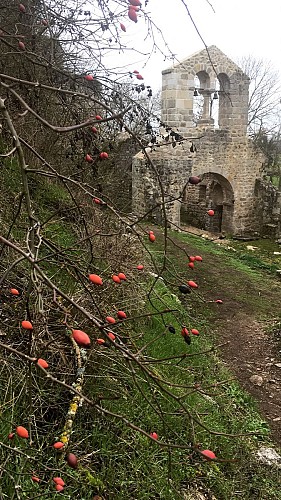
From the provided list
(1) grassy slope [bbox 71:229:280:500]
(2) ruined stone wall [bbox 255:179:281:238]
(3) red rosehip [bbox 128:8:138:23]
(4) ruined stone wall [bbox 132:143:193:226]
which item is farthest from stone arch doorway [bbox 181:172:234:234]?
(3) red rosehip [bbox 128:8:138:23]

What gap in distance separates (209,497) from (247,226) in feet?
41.6

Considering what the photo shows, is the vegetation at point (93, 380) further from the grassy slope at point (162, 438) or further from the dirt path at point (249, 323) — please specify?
the dirt path at point (249, 323)

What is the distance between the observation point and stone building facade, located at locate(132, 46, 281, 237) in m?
11.9

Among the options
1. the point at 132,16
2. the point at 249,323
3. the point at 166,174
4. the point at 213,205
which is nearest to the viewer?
the point at 132,16

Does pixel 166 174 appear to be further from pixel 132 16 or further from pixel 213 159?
pixel 132 16

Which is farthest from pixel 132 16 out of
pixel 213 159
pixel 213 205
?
pixel 213 205

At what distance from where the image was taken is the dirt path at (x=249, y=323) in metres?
5.08

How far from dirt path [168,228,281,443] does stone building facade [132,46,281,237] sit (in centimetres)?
298

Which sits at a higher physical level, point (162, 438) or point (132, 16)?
point (132, 16)

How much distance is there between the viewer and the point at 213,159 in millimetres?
13609

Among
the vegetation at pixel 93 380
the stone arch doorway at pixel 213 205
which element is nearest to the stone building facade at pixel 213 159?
the stone arch doorway at pixel 213 205

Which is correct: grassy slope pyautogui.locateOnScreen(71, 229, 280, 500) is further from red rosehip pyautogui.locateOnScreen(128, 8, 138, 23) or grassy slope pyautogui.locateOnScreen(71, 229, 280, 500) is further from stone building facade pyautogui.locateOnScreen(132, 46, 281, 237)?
stone building facade pyautogui.locateOnScreen(132, 46, 281, 237)

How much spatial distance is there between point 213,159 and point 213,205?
227cm

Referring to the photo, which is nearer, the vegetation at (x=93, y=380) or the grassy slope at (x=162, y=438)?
the vegetation at (x=93, y=380)
